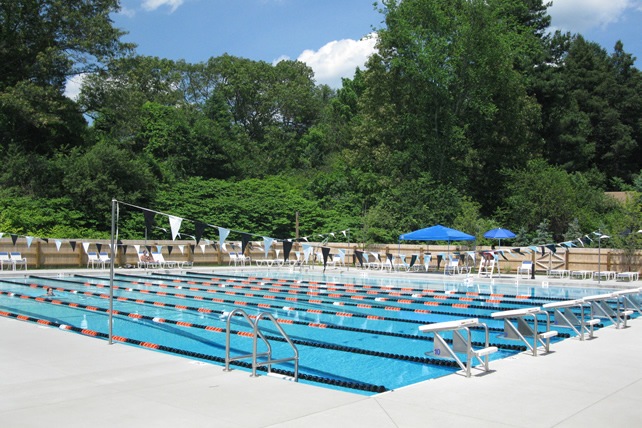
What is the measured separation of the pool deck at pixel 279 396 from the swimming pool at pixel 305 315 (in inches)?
31.4

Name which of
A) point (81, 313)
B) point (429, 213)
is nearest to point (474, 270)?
point (429, 213)

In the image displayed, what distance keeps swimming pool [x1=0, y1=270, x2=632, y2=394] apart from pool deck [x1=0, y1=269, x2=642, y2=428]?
0.80 m

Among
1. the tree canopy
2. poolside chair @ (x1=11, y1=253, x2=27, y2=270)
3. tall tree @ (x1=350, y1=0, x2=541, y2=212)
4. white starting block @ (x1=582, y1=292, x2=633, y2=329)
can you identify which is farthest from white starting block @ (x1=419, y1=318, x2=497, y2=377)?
tall tree @ (x1=350, y1=0, x2=541, y2=212)

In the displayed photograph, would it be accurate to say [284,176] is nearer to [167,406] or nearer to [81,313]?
[81,313]

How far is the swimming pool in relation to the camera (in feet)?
24.9

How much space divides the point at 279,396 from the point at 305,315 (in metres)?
7.30

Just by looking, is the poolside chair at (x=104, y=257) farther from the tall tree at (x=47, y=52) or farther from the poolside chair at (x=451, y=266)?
the poolside chair at (x=451, y=266)

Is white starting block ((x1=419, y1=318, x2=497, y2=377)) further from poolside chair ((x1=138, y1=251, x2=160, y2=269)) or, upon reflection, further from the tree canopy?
poolside chair ((x1=138, y1=251, x2=160, y2=269))

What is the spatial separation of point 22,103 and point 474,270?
25141mm

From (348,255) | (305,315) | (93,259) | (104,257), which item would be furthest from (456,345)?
(93,259)

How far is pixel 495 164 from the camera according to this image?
3812 cm

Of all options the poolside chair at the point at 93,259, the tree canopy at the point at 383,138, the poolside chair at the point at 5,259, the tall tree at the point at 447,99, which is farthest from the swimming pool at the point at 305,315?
the tall tree at the point at 447,99

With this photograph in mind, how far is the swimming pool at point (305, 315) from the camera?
760cm

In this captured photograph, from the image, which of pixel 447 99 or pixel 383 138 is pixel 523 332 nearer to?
pixel 447 99
